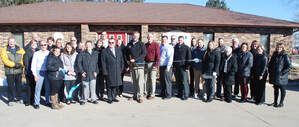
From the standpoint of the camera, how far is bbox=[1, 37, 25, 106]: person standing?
9297 millimetres

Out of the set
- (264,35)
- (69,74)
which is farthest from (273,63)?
(264,35)

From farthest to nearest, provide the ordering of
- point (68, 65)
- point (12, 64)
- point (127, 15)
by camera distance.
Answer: point (127, 15), point (68, 65), point (12, 64)

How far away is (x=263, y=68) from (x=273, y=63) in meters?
0.29

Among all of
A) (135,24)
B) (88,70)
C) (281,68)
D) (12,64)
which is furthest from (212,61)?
(135,24)

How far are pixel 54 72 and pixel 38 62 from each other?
0.50 metres

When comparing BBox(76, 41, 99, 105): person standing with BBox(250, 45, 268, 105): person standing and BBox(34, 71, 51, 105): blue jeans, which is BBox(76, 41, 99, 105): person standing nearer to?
BBox(34, 71, 51, 105): blue jeans

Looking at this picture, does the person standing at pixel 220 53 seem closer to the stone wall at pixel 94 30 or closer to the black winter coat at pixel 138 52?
the black winter coat at pixel 138 52

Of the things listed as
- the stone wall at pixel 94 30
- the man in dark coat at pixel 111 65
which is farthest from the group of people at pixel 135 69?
the stone wall at pixel 94 30

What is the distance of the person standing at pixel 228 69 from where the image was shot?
9.97 metres

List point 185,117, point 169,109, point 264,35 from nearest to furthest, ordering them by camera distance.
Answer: point 185,117, point 169,109, point 264,35

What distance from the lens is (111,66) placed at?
A: 31.9 feet

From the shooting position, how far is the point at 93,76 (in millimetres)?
9688

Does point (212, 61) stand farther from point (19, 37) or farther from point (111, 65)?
point (19, 37)

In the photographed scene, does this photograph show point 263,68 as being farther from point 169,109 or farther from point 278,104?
point 169,109
